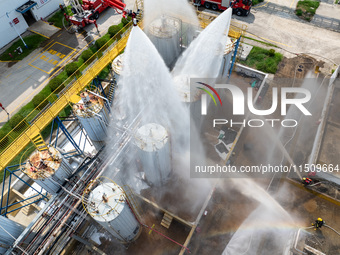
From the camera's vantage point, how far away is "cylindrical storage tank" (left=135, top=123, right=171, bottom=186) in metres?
16.5

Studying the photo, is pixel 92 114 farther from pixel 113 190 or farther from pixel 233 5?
pixel 233 5

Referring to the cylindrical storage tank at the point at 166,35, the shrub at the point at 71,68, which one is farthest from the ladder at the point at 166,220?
the shrub at the point at 71,68

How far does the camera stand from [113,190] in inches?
565

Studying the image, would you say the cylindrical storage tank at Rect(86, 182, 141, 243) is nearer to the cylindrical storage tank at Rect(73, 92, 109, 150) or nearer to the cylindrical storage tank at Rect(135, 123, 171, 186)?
the cylindrical storage tank at Rect(135, 123, 171, 186)

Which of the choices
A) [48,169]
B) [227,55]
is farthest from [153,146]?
[227,55]

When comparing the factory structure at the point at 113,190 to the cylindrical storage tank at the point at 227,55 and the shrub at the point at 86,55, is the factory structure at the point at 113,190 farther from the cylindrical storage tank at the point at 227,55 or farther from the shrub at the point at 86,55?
the shrub at the point at 86,55

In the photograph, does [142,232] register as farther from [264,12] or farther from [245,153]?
[264,12]

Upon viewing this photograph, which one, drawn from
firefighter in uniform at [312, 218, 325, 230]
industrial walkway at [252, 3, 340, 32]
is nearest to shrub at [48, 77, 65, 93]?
firefighter in uniform at [312, 218, 325, 230]

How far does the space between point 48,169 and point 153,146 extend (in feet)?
22.5

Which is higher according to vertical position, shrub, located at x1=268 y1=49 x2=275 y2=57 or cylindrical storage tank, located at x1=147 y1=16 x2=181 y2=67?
cylindrical storage tank, located at x1=147 y1=16 x2=181 y2=67

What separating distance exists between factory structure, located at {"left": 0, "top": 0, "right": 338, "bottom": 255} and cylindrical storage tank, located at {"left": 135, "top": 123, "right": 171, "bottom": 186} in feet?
0.23

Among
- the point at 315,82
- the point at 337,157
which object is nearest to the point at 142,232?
the point at 337,157

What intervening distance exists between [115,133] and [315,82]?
23879 mm

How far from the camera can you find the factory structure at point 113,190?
48.7ft
